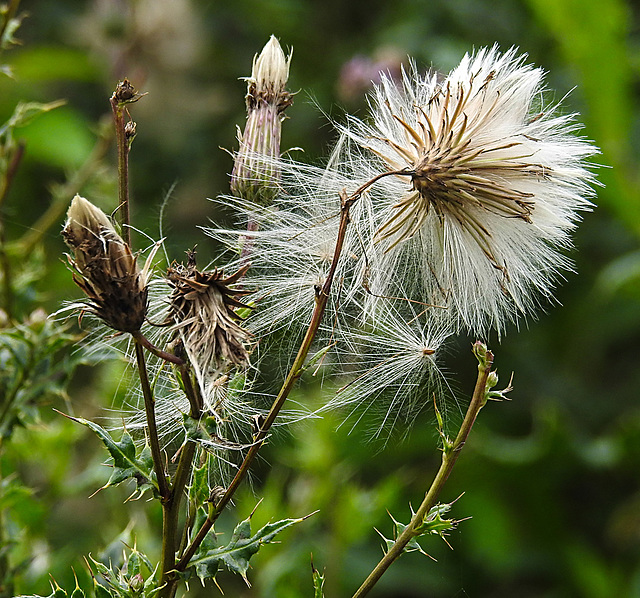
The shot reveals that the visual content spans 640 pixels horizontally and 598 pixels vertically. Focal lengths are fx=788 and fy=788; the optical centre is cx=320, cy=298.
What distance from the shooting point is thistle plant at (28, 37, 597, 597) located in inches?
38.1

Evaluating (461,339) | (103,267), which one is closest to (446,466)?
(103,267)

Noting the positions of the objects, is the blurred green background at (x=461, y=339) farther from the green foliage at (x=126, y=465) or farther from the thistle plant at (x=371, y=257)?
the green foliage at (x=126, y=465)

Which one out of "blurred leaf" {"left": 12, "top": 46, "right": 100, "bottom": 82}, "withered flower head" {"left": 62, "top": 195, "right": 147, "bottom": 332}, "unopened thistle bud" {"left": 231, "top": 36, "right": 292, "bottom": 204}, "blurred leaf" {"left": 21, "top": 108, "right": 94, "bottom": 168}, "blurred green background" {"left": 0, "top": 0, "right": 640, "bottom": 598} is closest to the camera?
"withered flower head" {"left": 62, "top": 195, "right": 147, "bottom": 332}

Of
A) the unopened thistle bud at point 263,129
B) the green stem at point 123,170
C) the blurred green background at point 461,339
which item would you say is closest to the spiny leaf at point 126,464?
the green stem at point 123,170

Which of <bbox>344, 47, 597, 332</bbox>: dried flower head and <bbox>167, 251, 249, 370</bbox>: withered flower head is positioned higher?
<bbox>344, 47, 597, 332</bbox>: dried flower head

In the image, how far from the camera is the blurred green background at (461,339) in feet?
9.04

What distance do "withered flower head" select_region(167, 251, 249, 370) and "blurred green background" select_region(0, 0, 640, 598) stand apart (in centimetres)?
133

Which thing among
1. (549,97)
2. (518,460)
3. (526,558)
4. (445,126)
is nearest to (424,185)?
(445,126)

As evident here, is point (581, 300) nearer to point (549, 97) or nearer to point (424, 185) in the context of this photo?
point (549, 97)

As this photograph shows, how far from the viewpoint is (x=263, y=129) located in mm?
1107

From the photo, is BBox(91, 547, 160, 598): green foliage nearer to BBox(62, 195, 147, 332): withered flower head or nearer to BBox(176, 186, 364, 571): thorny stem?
BBox(176, 186, 364, 571): thorny stem

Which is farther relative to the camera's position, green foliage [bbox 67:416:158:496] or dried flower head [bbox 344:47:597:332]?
dried flower head [bbox 344:47:597:332]

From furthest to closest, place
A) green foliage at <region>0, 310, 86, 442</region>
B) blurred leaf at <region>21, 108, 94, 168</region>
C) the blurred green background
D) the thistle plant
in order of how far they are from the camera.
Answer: blurred leaf at <region>21, 108, 94, 168</region> < the blurred green background < green foliage at <region>0, 310, 86, 442</region> < the thistle plant

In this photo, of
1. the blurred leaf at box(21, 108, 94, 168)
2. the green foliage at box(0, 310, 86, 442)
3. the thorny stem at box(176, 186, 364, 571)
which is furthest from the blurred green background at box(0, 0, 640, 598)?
the thorny stem at box(176, 186, 364, 571)
